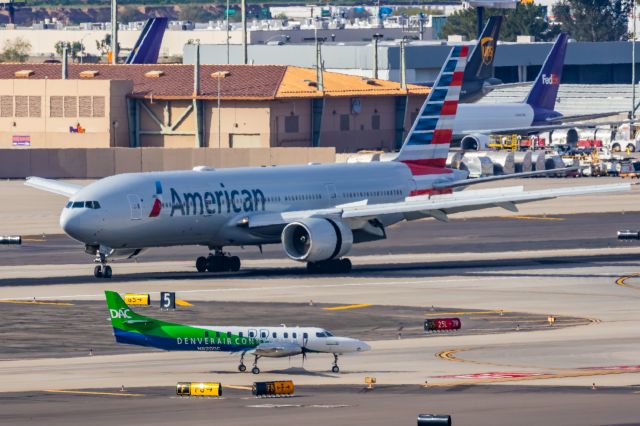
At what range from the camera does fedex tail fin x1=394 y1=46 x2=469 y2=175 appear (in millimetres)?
77062

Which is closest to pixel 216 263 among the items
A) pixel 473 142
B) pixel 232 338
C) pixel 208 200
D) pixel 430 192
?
pixel 208 200

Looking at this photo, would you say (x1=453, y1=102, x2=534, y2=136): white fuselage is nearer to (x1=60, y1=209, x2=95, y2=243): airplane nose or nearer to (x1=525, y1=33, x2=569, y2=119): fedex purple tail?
(x1=525, y1=33, x2=569, y2=119): fedex purple tail

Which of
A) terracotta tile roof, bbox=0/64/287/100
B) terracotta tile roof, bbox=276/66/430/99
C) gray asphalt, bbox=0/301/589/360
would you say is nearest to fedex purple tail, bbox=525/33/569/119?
terracotta tile roof, bbox=276/66/430/99

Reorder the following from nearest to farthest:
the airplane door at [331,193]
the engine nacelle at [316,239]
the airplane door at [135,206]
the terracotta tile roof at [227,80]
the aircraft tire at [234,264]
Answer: the airplane door at [135,206] → the engine nacelle at [316,239] → the aircraft tire at [234,264] → the airplane door at [331,193] → the terracotta tile roof at [227,80]

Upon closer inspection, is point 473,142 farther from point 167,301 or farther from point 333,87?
point 167,301

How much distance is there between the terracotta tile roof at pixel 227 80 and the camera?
447 ft

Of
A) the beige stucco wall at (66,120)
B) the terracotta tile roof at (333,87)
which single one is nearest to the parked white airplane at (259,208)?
the terracotta tile roof at (333,87)

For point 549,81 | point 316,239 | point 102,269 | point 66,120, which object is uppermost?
point 549,81

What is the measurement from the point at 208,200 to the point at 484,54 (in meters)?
94.2

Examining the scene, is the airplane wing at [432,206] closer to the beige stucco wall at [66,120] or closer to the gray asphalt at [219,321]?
the gray asphalt at [219,321]

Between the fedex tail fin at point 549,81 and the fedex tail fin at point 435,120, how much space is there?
247 feet

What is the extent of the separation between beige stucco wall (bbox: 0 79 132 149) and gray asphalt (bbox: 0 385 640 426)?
96.6 metres

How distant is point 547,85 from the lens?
152500mm

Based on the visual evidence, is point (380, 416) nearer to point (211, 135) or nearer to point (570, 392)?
point (570, 392)
